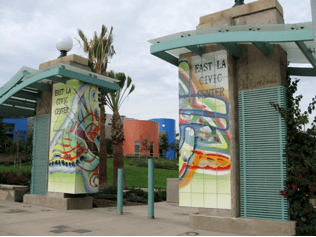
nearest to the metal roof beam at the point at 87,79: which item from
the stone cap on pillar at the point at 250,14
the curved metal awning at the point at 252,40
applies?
the curved metal awning at the point at 252,40

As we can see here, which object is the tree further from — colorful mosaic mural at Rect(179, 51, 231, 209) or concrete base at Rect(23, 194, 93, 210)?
colorful mosaic mural at Rect(179, 51, 231, 209)

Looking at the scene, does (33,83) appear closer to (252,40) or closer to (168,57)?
(168,57)

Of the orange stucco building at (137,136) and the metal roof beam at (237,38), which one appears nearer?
the metal roof beam at (237,38)

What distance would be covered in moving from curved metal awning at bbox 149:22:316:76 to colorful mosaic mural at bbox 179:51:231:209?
567 mm

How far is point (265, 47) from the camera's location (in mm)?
7516

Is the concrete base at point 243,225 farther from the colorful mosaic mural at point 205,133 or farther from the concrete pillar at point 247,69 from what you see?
the colorful mosaic mural at point 205,133

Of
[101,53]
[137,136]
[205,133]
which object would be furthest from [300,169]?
Result: [137,136]

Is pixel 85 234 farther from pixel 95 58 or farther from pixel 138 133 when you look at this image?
pixel 138 133

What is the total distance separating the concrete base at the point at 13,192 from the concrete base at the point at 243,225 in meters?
8.08

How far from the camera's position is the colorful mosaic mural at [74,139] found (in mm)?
10969

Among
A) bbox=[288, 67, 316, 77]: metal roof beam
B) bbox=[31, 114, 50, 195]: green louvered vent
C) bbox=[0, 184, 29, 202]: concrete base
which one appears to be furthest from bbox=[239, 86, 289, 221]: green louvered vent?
bbox=[0, 184, 29, 202]: concrete base

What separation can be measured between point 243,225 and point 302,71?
4.46m

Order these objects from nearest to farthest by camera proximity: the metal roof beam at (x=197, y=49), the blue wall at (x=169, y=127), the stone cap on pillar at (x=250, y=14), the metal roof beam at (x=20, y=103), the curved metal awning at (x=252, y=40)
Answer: the curved metal awning at (x=252, y=40)
the stone cap on pillar at (x=250, y=14)
the metal roof beam at (x=197, y=49)
the metal roof beam at (x=20, y=103)
the blue wall at (x=169, y=127)

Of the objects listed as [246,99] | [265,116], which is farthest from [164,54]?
[265,116]
